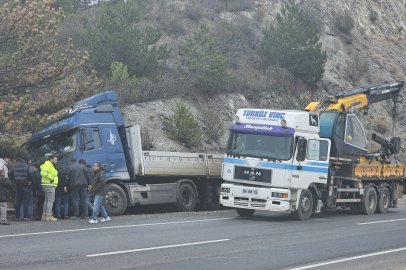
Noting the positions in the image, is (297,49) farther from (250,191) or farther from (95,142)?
(95,142)

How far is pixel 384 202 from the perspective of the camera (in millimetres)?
18328

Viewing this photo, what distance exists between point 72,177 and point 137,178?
2.99 meters

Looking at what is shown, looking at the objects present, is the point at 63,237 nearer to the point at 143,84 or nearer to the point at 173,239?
the point at 173,239

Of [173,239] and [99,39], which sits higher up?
[99,39]

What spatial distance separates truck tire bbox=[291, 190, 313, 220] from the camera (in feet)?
45.0

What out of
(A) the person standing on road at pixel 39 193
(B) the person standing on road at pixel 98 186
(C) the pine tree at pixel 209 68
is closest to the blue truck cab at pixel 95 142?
Result: (A) the person standing on road at pixel 39 193

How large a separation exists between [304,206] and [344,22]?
4061 centimetres

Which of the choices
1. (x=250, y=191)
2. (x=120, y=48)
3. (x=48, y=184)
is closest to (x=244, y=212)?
(x=250, y=191)

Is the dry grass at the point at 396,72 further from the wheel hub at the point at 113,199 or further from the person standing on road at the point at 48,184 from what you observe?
the person standing on road at the point at 48,184

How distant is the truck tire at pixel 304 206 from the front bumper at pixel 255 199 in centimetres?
47

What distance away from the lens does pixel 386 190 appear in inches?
725

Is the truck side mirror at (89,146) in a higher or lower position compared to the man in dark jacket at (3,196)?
higher

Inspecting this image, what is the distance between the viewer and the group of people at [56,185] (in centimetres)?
1284

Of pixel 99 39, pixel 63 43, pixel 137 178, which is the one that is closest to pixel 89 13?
pixel 63 43
